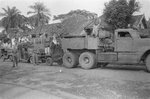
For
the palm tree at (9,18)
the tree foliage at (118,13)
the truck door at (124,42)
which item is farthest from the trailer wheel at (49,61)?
the palm tree at (9,18)

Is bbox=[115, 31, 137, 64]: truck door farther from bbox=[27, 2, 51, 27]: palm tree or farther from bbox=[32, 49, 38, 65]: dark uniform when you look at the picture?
bbox=[27, 2, 51, 27]: palm tree

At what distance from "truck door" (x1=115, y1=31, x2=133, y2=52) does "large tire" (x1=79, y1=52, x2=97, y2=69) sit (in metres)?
1.57

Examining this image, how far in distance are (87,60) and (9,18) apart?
3985 cm

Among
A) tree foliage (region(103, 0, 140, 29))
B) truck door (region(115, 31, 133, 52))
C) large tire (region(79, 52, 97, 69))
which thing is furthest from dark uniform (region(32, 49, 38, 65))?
tree foliage (region(103, 0, 140, 29))

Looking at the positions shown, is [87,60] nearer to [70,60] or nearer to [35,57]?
[70,60]

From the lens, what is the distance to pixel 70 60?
1377cm

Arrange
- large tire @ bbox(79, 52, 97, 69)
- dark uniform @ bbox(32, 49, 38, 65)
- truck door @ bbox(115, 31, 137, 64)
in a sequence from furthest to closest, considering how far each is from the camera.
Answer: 1. dark uniform @ bbox(32, 49, 38, 65)
2. large tire @ bbox(79, 52, 97, 69)
3. truck door @ bbox(115, 31, 137, 64)

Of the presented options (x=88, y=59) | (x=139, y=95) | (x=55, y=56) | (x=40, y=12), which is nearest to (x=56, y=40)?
(x=55, y=56)

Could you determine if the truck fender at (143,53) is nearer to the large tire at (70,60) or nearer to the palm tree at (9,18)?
A: the large tire at (70,60)

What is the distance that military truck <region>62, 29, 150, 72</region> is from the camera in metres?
10.9

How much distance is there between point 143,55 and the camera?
1092 centimetres

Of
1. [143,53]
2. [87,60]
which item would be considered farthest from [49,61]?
[143,53]

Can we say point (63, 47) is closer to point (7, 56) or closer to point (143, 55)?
point (143, 55)

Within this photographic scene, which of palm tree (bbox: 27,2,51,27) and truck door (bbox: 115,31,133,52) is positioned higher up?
palm tree (bbox: 27,2,51,27)
